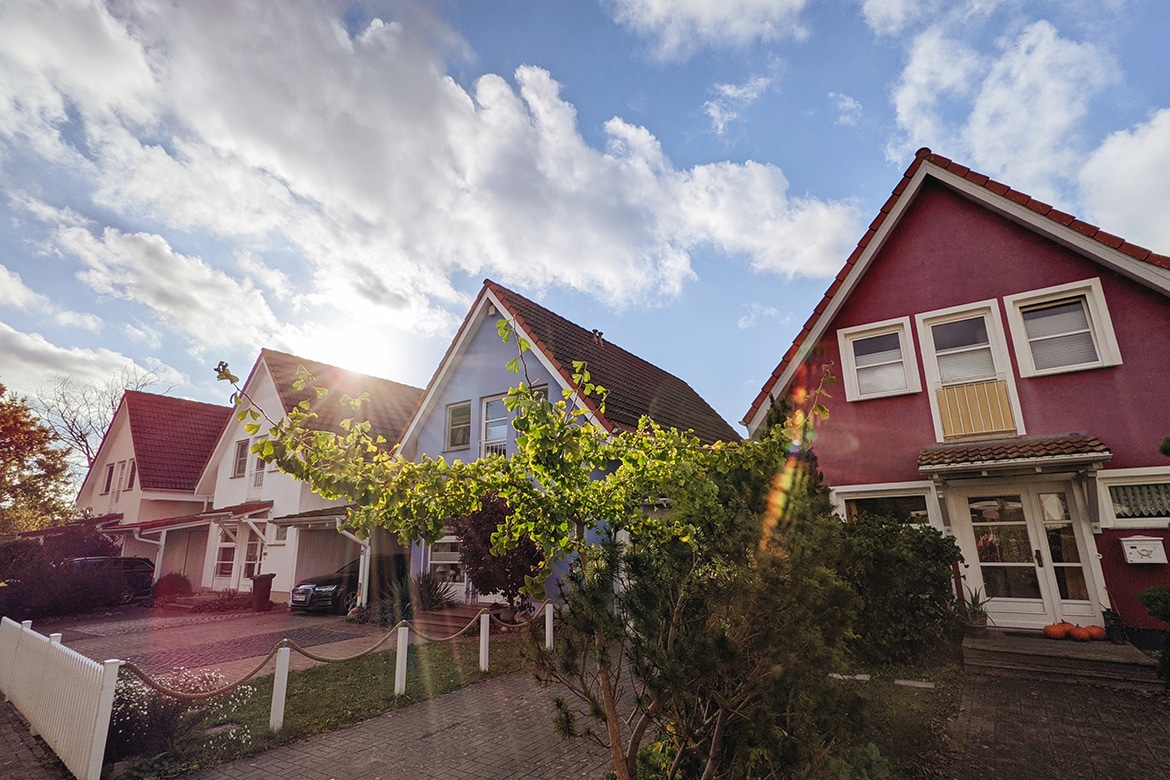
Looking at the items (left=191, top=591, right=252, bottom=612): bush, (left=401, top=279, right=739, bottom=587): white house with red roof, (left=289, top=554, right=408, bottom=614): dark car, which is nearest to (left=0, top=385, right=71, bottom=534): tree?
(left=191, top=591, right=252, bottom=612): bush

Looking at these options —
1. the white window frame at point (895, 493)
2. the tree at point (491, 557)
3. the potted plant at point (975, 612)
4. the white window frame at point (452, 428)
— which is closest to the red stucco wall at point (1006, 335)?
the white window frame at point (895, 493)

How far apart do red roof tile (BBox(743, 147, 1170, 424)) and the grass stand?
779cm

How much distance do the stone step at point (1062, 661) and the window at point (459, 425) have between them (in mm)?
12929

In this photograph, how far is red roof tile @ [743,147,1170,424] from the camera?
8.96 m

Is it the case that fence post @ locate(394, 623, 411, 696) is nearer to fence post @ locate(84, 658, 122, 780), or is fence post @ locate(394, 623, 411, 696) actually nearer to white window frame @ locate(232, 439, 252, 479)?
fence post @ locate(84, 658, 122, 780)

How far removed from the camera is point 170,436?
26438mm

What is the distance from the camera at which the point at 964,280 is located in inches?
419

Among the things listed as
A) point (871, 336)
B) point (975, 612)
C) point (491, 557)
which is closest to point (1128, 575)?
point (975, 612)

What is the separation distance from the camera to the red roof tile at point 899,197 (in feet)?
29.4

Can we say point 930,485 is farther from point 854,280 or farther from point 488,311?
point 488,311

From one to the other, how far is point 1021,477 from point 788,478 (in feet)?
25.8

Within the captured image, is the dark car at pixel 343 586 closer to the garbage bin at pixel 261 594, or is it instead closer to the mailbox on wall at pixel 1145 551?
the garbage bin at pixel 261 594

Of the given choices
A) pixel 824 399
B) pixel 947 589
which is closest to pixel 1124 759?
pixel 947 589

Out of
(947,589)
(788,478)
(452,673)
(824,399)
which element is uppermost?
(824,399)
